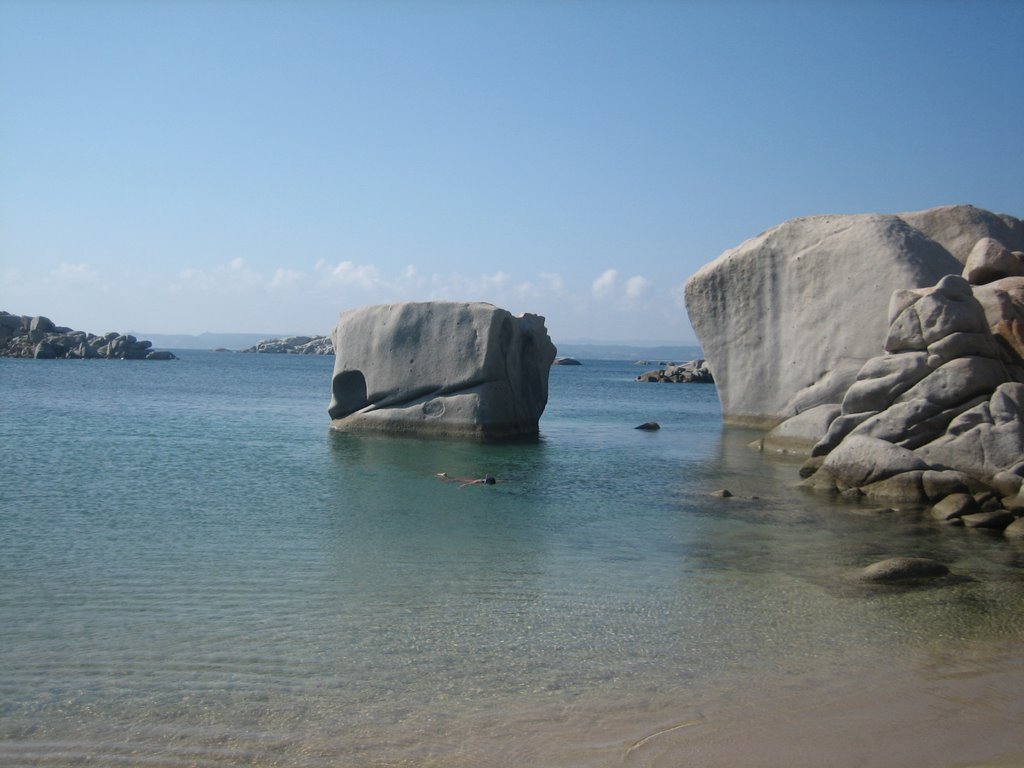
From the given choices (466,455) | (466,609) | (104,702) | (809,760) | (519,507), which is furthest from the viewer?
(466,455)

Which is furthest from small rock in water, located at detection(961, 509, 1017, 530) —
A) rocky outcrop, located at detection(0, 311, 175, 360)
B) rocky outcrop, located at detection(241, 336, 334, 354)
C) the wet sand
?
rocky outcrop, located at detection(241, 336, 334, 354)

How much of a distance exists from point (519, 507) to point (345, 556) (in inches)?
168

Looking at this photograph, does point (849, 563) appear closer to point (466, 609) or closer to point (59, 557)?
point (466, 609)

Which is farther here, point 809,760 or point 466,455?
point 466,455

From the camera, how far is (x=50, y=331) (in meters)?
87.6

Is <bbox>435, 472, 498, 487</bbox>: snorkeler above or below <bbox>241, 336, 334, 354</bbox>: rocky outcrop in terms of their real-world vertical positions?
below

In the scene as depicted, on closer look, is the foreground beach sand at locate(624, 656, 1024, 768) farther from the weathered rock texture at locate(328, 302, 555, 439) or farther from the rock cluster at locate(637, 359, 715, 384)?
the rock cluster at locate(637, 359, 715, 384)

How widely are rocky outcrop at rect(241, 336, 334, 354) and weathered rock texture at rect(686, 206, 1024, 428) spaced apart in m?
135

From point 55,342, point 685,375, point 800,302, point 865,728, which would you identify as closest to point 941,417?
point 800,302

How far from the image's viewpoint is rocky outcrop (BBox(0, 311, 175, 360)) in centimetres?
8144

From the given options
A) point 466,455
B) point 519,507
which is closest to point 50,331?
point 466,455

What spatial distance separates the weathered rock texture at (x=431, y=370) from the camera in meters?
22.8

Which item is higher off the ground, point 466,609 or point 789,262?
point 789,262

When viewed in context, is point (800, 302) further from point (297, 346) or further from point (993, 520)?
point (297, 346)
